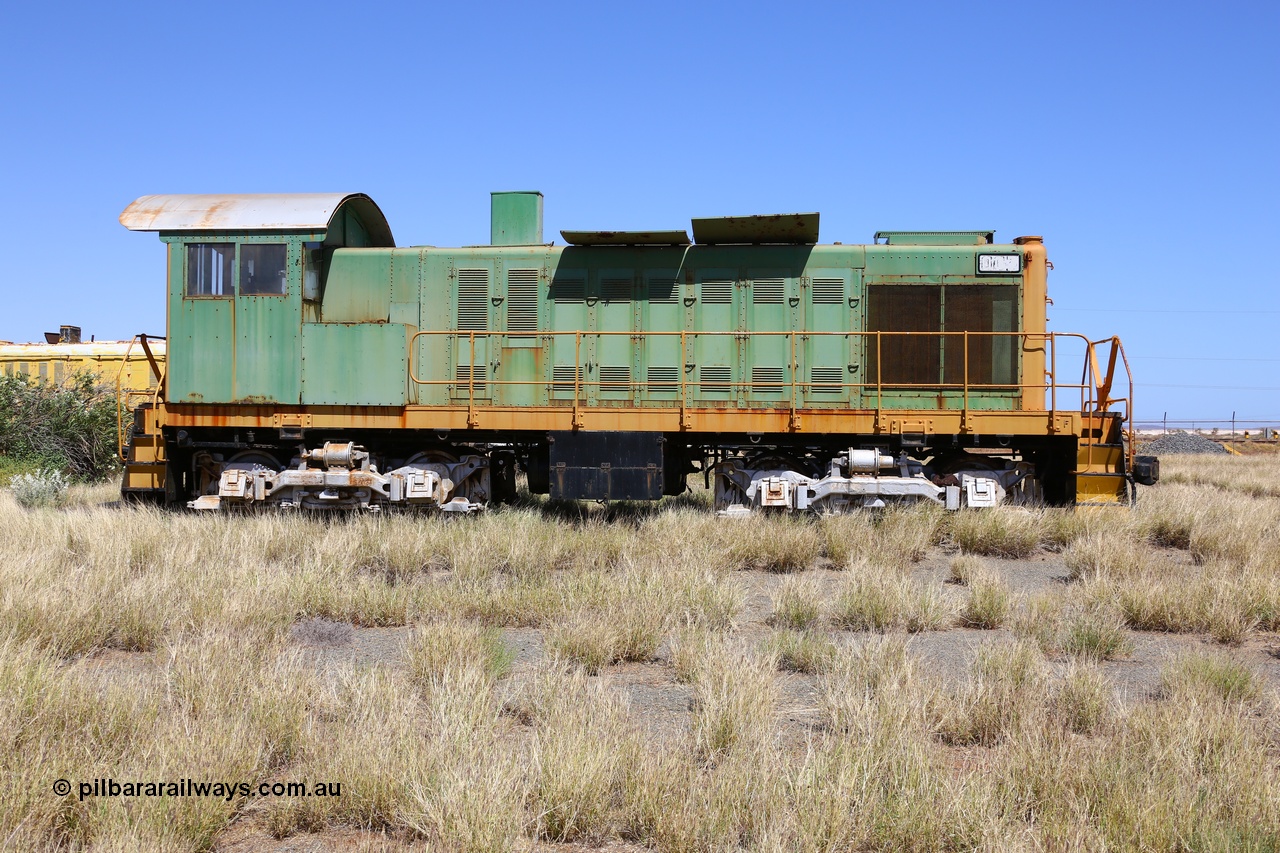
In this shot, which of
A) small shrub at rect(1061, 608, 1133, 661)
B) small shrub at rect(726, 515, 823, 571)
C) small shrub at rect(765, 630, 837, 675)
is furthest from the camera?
small shrub at rect(726, 515, 823, 571)

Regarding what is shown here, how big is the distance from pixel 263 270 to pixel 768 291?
247 inches

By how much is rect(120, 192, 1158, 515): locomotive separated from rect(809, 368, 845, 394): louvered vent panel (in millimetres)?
34

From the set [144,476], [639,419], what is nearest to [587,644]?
[639,419]

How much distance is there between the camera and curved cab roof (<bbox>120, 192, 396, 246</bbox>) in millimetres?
12117

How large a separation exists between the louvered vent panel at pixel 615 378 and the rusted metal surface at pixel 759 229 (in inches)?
74.2

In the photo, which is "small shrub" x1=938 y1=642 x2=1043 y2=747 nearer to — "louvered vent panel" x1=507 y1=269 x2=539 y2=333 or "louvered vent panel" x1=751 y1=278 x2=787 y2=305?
"louvered vent panel" x1=751 y1=278 x2=787 y2=305

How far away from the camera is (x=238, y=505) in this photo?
41.6 feet

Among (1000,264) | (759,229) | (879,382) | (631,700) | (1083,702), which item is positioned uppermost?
(759,229)

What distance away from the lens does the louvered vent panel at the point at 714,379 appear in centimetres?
1255

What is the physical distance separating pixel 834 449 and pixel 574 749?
8.55m

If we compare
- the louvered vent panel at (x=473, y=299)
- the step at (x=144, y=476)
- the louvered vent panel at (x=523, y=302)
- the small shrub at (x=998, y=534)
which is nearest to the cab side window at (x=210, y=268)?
the step at (x=144, y=476)

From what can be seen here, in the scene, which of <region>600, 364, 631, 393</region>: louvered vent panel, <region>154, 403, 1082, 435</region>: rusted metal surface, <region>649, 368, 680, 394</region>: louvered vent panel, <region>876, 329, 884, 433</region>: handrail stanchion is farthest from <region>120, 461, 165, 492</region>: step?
<region>876, 329, 884, 433</region>: handrail stanchion

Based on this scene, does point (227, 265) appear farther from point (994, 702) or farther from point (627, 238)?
point (994, 702)

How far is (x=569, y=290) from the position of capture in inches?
503
